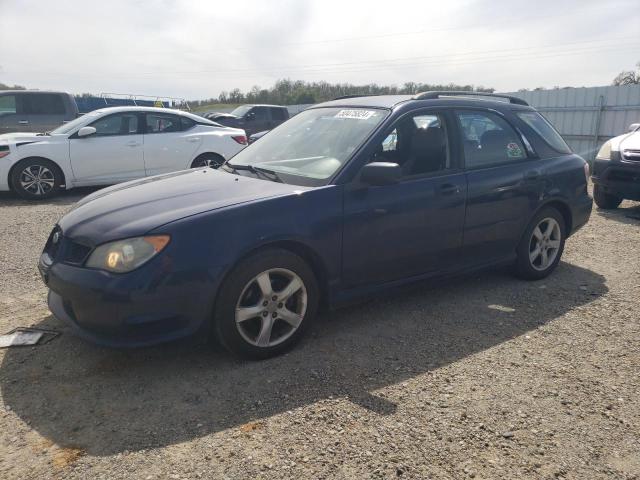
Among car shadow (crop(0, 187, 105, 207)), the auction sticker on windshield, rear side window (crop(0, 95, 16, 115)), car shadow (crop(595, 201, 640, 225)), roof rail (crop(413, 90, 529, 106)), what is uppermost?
rear side window (crop(0, 95, 16, 115))

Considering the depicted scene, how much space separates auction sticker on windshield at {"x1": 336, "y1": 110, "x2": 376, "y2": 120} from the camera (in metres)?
3.98

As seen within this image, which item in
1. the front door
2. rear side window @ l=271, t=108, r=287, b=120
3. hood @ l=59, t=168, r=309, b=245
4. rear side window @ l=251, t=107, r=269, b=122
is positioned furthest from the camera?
rear side window @ l=271, t=108, r=287, b=120

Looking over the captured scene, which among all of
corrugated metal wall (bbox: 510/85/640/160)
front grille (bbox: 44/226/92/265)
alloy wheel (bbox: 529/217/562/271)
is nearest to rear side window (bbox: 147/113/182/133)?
front grille (bbox: 44/226/92/265)

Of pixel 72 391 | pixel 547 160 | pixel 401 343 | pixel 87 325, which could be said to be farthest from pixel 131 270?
pixel 547 160

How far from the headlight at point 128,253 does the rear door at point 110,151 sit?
667 centimetres

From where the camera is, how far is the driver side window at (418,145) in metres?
3.86

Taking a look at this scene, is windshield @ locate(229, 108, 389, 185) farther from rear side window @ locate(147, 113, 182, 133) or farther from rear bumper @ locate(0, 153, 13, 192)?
rear bumper @ locate(0, 153, 13, 192)

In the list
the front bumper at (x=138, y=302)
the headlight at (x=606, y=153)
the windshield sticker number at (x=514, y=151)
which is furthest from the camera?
the headlight at (x=606, y=153)

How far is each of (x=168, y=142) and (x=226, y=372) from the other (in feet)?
23.2

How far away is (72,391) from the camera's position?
2.92 meters

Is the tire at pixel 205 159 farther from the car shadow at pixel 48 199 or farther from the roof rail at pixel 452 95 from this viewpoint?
the roof rail at pixel 452 95

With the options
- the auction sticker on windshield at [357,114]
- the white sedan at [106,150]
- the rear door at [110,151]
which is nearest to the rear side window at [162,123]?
the white sedan at [106,150]

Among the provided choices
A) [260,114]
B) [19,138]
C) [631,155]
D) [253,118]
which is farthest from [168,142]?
[260,114]

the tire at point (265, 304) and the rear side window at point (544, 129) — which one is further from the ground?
the rear side window at point (544, 129)
